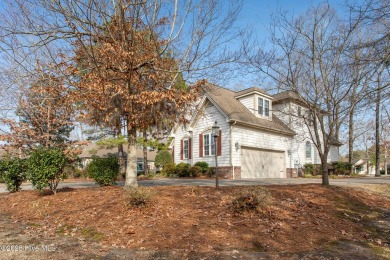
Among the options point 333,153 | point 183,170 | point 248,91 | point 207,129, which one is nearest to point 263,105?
point 248,91

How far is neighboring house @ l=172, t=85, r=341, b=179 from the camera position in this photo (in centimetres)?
1694

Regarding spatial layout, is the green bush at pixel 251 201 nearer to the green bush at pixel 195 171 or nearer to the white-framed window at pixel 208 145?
the green bush at pixel 195 171

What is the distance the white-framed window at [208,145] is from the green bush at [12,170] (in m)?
11.0

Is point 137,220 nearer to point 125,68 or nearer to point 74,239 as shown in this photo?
point 74,239

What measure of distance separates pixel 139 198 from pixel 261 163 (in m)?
14.2

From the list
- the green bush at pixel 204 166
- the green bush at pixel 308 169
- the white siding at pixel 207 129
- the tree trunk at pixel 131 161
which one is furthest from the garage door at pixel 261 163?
the tree trunk at pixel 131 161

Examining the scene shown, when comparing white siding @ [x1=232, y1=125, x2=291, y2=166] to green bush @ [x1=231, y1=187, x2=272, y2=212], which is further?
white siding @ [x1=232, y1=125, x2=291, y2=166]

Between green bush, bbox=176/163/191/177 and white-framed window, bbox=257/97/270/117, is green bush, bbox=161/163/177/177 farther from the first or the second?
white-framed window, bbox=257/97/270/117

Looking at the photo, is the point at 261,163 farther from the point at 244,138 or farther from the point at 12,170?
the point at 12,170

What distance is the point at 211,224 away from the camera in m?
4.91

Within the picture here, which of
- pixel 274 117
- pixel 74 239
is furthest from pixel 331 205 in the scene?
pixel 274 117

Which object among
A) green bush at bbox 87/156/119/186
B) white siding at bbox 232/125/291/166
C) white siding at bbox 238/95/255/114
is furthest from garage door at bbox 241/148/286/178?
green bush at bbox 87/156/119/186

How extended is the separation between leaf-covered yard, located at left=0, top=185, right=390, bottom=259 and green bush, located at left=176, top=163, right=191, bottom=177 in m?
10.1

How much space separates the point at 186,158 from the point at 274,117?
795 cm
